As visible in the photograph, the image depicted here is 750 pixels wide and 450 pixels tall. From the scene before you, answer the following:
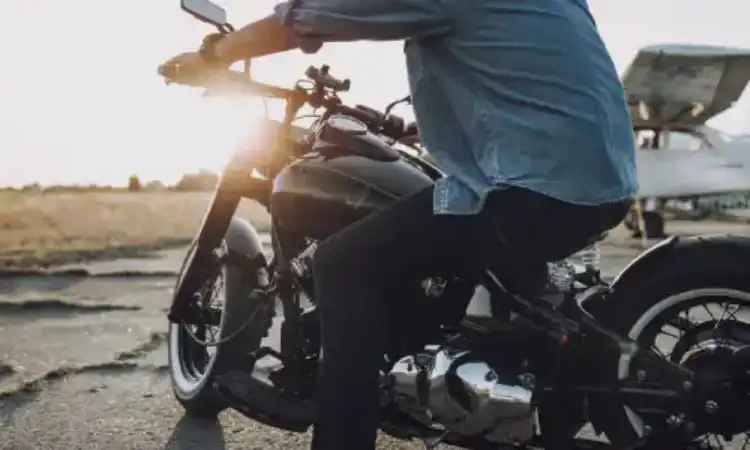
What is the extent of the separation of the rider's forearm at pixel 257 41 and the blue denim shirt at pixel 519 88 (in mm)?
212

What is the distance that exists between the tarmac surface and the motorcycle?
0.58 metres

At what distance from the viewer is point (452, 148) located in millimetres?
2416

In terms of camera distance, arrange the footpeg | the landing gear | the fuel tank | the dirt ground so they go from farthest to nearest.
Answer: the landing gear
the dirt ground
the footpeg
the fuel tank

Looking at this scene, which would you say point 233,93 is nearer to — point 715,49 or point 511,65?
point 511,65

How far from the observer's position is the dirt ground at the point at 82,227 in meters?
10.7

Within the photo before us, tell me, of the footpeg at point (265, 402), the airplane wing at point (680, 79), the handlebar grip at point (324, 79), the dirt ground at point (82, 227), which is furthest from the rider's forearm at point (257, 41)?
the airplane wing at point (680, 79)

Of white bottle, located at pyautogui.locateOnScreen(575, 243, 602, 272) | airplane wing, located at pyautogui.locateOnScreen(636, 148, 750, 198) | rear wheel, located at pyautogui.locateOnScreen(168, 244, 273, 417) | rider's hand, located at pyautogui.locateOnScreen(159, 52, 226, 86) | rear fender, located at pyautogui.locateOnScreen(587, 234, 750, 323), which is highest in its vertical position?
rider's hand, located at pyautogui.locateOnScreen(159, 52, 226, 86)

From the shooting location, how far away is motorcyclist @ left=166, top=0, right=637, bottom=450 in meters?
2.26

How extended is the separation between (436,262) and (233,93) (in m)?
1.15

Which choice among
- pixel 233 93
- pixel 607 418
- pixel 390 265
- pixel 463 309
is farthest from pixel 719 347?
pixel 233 93

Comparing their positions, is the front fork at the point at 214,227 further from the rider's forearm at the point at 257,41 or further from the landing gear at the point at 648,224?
the landing gear at the point at 648,224

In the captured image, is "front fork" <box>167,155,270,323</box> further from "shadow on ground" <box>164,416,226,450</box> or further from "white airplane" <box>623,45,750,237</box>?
"white airplane" <box>623,45,750,237</box>

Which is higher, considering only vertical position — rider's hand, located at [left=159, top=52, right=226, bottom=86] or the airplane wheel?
rider's hand, located at [left=159, top=52, right=226, bottom=86]

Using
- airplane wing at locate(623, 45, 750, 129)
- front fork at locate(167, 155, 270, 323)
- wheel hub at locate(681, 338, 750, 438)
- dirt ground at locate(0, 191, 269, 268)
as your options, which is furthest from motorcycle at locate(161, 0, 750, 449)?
airplane wing at locate(623, 45, 750, 129)
